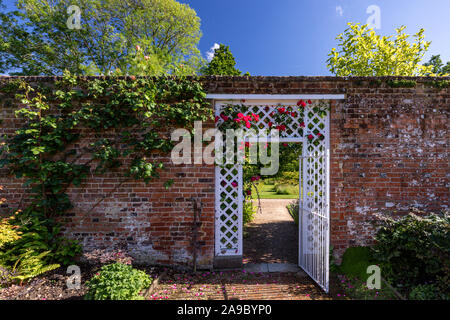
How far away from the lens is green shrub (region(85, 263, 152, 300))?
2.44m

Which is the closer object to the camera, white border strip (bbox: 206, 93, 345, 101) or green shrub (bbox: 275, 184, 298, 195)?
white border strip (bbox: 206, 93, 345, 101)

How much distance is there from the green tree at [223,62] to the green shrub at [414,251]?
374 inches

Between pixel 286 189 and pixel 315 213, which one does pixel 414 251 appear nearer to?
pixel 315 213

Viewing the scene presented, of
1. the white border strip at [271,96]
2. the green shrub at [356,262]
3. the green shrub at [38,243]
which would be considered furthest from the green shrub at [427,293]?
the green shrub at [38,243]

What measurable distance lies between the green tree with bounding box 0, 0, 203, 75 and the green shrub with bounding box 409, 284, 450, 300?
10.8 m

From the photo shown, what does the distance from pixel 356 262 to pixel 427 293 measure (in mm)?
936

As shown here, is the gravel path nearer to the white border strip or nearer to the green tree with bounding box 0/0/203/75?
the white border strip

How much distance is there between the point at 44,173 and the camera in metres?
3.41

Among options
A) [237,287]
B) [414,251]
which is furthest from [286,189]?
[237,287]

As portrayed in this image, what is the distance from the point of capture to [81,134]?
3658mm

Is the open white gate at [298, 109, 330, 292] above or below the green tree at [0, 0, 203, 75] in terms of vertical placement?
below

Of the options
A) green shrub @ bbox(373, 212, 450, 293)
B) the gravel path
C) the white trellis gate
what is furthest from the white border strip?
the gravel path

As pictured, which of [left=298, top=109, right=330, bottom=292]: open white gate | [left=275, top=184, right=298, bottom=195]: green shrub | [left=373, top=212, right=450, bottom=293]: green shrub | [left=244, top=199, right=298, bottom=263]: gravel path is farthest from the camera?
[left=275, top=184, right=298, bottom=195]: green shrub
